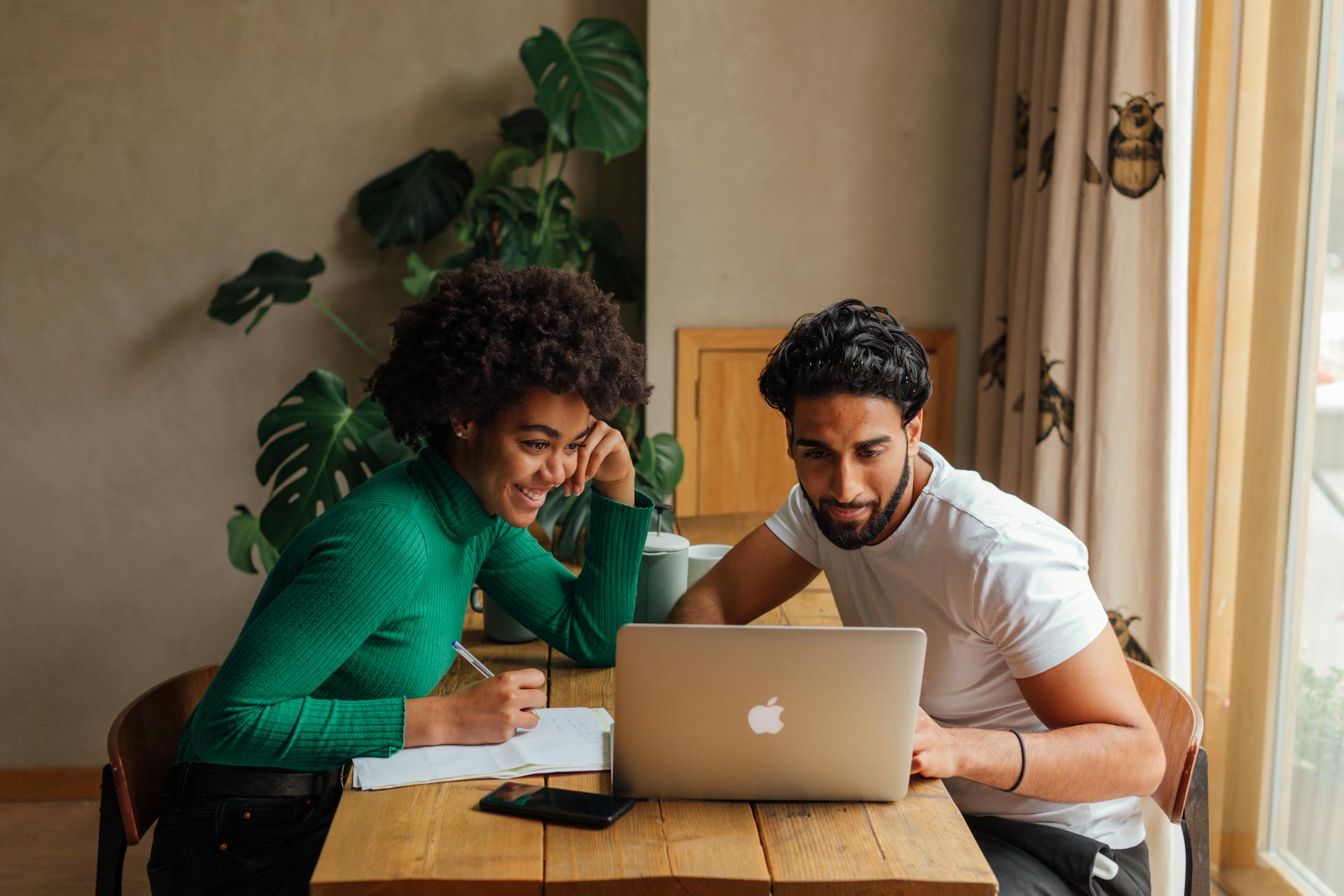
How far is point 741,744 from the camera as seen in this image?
1108 millimetres

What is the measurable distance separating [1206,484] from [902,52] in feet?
3.99

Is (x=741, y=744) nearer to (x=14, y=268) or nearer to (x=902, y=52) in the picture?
(x=902, y=52)

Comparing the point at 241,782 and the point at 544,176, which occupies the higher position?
the point at 544,176

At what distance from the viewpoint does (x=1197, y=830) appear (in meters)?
1.49

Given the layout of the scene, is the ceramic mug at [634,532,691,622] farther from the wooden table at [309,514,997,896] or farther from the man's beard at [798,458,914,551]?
the wooden table at [309,514,997,896]

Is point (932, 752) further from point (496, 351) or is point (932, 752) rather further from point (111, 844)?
point (111, 844)

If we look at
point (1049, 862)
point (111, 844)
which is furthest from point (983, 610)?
point (111, 844)

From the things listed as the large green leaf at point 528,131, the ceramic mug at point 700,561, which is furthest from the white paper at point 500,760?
the large green leaf at point 528,131

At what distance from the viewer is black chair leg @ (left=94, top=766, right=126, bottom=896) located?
53.9 inches

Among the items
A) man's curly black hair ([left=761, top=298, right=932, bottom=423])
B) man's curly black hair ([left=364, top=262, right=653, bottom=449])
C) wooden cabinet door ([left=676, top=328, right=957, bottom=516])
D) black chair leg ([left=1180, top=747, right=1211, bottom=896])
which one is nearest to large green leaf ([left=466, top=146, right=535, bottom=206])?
wooden cabinet door ([left=676, top=328, right=957, bottom=516])

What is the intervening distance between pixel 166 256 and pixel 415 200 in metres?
0.67

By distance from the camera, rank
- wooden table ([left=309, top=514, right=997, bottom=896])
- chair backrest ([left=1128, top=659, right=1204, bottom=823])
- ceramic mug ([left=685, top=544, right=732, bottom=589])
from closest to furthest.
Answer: wooden table ([left=309, top=514, right=997, bottom=896]) → chair backrest ([left=1128, top=659, right=1204, bottom=823]) → ceramic mug ([left=685, top=544, right=732, bottom=589])

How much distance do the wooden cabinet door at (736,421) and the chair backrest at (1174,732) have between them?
1300mm

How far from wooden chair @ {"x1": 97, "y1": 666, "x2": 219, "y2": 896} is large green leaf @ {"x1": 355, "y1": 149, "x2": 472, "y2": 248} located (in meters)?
1.53
